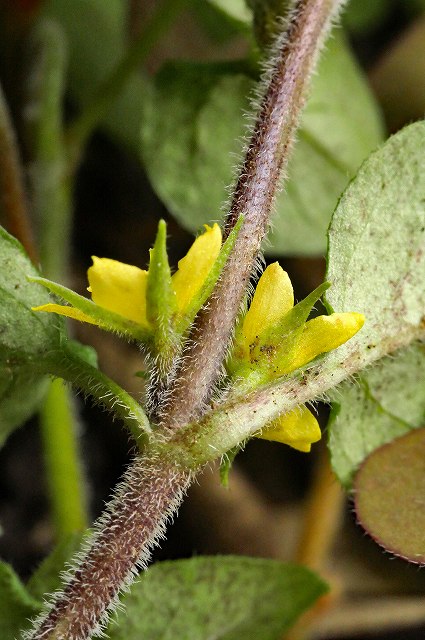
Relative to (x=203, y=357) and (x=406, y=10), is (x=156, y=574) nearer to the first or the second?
(x=203, y=357)

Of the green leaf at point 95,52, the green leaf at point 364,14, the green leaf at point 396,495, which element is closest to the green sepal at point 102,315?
the green leaf at point 396,495

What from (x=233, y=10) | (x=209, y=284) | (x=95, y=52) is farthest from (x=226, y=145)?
(x=209, y=284)

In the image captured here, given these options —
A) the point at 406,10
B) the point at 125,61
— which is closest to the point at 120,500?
the point at 125,61

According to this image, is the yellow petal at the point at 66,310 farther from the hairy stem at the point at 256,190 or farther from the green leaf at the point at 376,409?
the green leaf at the point at 376,409

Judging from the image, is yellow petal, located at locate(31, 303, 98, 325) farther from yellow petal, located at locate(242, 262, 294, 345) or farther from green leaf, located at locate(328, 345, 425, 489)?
green leaf, located at locate(328, 345, 425, 489)

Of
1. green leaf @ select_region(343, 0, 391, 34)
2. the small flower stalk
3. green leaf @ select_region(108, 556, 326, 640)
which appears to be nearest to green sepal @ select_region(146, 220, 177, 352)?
the small flower stalk
